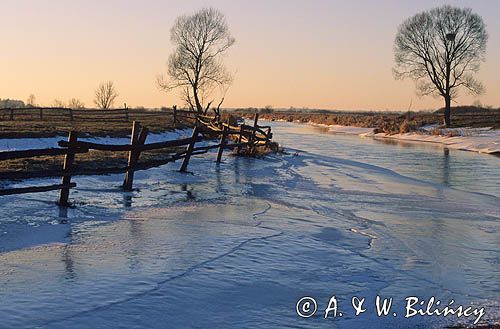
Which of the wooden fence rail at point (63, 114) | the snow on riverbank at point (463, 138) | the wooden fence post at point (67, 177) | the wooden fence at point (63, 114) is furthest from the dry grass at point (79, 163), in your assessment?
the snow on riverbank at point (463, 138)

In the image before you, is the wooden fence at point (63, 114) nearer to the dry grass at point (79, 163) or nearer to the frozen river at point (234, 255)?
the dry grass at point (79, 163)

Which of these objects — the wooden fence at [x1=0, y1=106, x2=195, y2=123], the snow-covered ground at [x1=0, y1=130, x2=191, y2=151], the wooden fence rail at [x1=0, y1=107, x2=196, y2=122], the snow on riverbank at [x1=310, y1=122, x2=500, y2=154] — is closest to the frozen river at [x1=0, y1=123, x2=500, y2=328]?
the snow-covered ground at [x1=0, y1=130, x2=191, y2=151]

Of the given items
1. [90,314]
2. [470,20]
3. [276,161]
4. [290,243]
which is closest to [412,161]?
[276,161]

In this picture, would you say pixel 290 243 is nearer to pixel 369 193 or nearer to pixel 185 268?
pixel 185 268

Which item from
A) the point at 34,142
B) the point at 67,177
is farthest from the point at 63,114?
the point at 67,177

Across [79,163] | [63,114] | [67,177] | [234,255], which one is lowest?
[234,255]

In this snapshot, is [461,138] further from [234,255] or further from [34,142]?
[234,255]

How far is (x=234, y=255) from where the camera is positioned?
8133mm

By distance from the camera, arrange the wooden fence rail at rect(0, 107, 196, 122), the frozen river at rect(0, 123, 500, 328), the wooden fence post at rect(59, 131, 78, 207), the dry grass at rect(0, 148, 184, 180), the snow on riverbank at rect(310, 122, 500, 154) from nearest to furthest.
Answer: the frozen river at rect(0, 123, 500, 328)
the wooden fence post at rect(59, 131, 78, 207)
the dry grass at rect(0, 148, 184, 180)
the snow on riverbank at rect(310, 122, 500, 154)
the wooden fence rail at rect(0, 107, 196, 122)

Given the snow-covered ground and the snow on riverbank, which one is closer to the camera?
the snow-covered ground

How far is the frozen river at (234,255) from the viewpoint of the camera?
5.96 m

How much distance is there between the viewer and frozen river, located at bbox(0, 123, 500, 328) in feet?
19.6

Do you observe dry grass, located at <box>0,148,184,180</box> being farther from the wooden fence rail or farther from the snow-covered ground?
the wooden fence rail

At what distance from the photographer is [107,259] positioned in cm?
763
